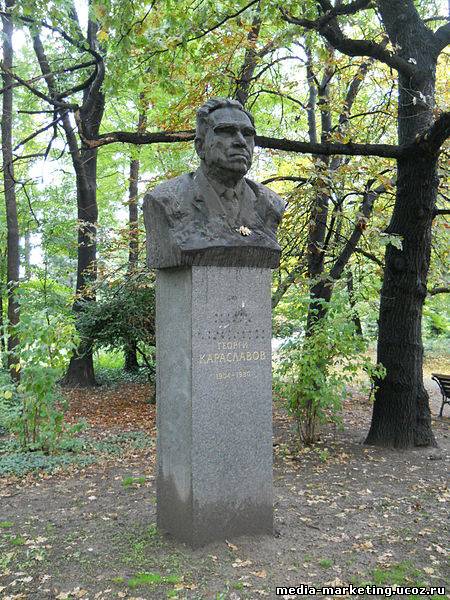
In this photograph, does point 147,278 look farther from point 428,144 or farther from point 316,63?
point 428,144

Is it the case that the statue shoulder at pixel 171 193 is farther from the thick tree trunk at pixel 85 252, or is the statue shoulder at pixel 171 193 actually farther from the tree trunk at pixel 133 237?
the thick tree trunk at pixel 85 252

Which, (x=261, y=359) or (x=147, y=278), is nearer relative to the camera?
(x=261, y=359)

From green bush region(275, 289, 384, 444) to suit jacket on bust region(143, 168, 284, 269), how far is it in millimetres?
3470

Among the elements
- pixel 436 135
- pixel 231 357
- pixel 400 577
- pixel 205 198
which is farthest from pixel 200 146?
pixel 436 135

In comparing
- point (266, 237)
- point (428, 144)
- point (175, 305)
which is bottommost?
point (175, 305)

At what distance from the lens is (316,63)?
10.3m

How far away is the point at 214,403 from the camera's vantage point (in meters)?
4.66

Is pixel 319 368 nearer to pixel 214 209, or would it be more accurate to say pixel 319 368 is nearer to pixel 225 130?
pixel 214 209

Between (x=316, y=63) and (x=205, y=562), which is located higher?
(x=316, y=63)

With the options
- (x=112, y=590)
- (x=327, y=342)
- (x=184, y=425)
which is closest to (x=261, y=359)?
(x=184, y=425)

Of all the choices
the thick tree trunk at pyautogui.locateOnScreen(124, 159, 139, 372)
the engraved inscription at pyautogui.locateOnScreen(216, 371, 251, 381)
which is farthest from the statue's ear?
the thick tree trunk at pyautogui.locateOnScreen(124, 159, 139, 372)

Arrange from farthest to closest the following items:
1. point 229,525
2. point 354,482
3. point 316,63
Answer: point 316,63 < point 354,482 < point 229,525

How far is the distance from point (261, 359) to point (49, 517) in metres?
2.67

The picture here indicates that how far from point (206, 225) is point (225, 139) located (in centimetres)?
69
